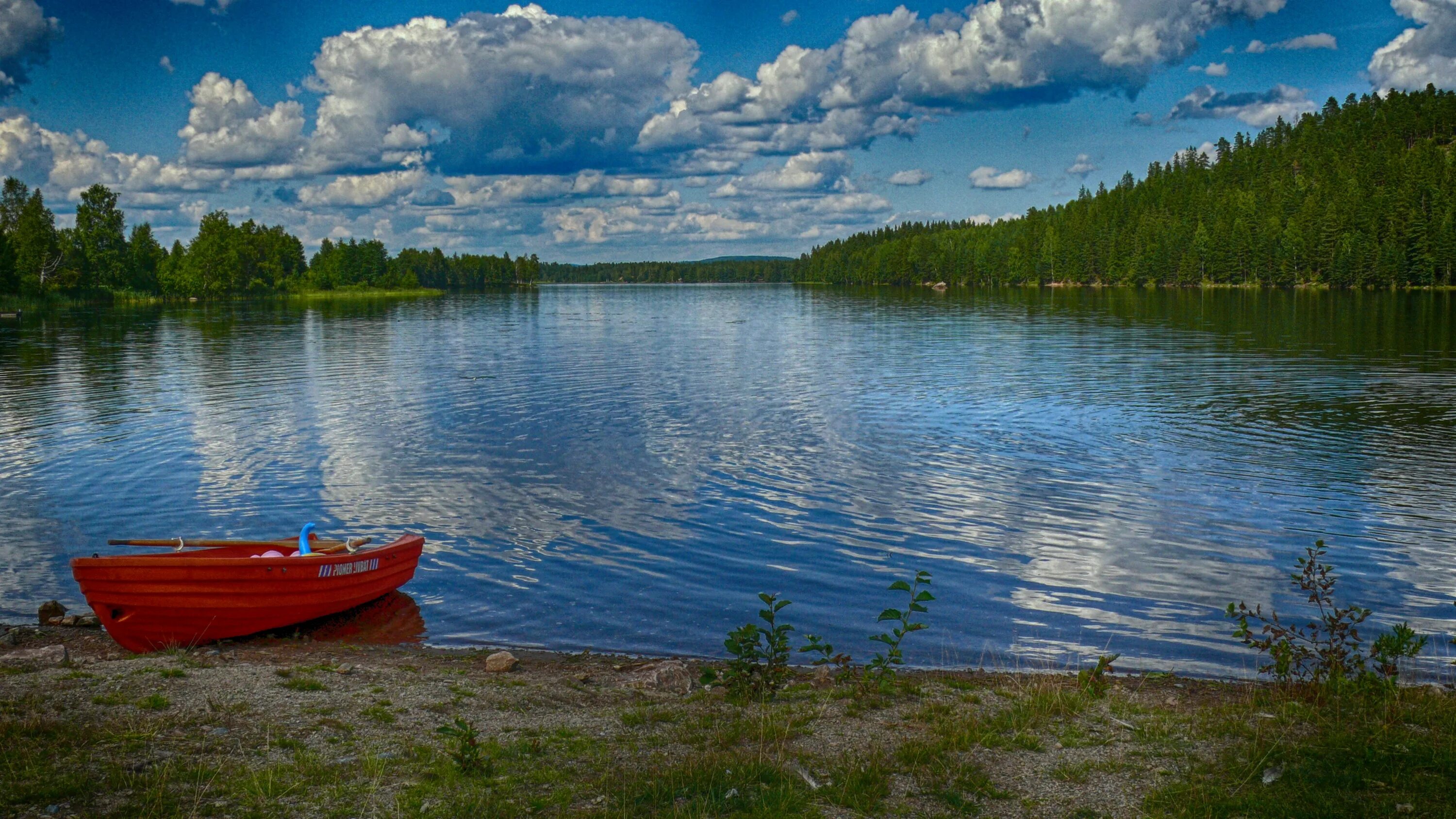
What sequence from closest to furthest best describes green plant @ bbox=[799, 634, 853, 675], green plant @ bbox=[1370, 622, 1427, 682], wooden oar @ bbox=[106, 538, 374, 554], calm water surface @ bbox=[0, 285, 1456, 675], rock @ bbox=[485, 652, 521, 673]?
green plant @ bbox=[1370, 622, 1427, 682] < green plant @ bbox=[799, 634, 853, 675] < rock @ bbox=[485, 652, 521, 673] < wooden oar @ bbox=[106, 538, 374, 554] < calm water surface @ bbox=[0, 285, 1456, 675]

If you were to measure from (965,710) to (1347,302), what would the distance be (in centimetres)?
12831

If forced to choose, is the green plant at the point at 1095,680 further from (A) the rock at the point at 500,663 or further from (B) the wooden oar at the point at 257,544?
(B) the wooden oar at the point at 257,544

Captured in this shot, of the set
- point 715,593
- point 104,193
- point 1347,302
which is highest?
point 104,193

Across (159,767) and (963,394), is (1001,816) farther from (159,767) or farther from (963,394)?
(963,394)

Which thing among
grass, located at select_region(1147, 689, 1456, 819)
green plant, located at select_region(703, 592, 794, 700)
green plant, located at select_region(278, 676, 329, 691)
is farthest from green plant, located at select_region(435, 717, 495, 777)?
grass, located at select_region(1147, 689, 1456, 819)

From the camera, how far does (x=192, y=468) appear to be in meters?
29.1

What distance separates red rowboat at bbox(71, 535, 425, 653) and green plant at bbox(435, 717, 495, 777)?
767 cm

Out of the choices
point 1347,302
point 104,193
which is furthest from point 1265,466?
point 104,193

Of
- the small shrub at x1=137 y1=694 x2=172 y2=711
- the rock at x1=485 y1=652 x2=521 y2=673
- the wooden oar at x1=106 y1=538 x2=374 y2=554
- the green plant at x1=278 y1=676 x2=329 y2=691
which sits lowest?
the rock at x1=485 y1=652 x2=521 y2=673

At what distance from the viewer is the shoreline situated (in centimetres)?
865

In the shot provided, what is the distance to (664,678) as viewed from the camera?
1342 centimetres

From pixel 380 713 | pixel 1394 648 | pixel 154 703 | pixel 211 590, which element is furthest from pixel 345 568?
pixel 1394 648

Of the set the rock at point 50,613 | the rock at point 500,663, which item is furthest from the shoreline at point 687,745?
the rock at point 50,613

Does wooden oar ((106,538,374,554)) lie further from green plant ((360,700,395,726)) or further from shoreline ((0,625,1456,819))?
green plant ((360,700,395,726))
